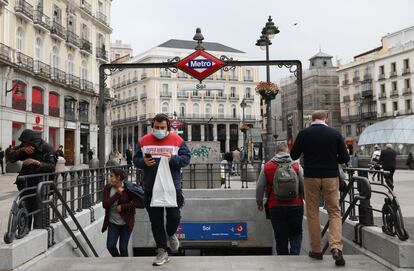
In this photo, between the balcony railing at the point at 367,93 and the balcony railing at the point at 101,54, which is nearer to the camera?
the balcony railing at the point at 101,54

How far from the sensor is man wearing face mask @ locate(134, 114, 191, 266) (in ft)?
16.0

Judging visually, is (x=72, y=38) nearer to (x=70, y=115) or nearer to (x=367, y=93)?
(x=70, y=115)

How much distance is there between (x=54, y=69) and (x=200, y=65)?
27343 mm

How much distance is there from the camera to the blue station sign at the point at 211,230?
38.9 ft

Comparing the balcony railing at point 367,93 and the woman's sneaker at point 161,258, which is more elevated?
the balcony railing at point 367,93

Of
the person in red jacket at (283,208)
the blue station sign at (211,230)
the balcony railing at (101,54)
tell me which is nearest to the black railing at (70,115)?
the balcony railing at (101,54)

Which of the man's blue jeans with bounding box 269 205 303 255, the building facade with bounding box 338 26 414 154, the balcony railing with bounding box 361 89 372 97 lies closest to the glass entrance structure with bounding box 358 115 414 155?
the building facade with bounding box 338 26 414 154

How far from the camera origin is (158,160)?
487 centimetres

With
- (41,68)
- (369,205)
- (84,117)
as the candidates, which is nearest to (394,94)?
(84,117)

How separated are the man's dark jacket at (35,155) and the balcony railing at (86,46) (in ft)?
114

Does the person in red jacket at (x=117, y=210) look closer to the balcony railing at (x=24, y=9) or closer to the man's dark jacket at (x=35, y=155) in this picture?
the man's dark jacket at (x=35, y=155)

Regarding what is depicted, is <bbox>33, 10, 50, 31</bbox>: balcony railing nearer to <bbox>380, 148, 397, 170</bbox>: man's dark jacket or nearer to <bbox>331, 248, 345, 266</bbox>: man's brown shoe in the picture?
<bbox>380, 148, 397, 170</bbox>: man's dark jacket

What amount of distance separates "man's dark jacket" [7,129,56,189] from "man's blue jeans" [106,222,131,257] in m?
1.34

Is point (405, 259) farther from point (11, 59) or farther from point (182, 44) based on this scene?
point (182, 44)
